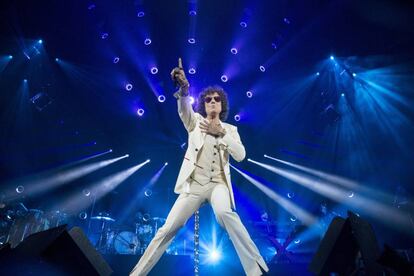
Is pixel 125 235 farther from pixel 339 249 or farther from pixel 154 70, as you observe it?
pixel 339 249

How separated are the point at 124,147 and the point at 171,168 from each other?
202 cm

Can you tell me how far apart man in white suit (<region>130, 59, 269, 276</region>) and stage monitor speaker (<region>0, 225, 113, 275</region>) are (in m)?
0.53

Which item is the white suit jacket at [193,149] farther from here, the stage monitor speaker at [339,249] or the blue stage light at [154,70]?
the blue stage light at [154,70]

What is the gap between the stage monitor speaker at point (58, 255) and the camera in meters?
2.32

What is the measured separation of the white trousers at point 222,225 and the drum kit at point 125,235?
5.22 meters

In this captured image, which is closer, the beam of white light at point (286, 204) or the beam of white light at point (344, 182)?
the beam of white light at point (344, 182)

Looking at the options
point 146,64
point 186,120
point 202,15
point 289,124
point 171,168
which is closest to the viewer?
point 186,120

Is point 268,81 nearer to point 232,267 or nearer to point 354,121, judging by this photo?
point 354,121

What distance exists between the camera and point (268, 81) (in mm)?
8148

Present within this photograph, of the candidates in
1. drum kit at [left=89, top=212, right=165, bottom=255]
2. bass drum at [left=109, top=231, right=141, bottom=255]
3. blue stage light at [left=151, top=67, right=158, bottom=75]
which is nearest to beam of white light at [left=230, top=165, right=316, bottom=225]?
drum kit at [left=89, top=212, right=165, bottom=255]

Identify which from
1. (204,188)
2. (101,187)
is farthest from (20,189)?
(204,188)

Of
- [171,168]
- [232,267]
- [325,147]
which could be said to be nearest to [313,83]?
[325,147]

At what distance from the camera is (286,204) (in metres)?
10.1

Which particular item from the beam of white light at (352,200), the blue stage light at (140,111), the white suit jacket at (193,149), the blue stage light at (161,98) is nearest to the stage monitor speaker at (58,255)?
the white suit jacket at (193,149)
